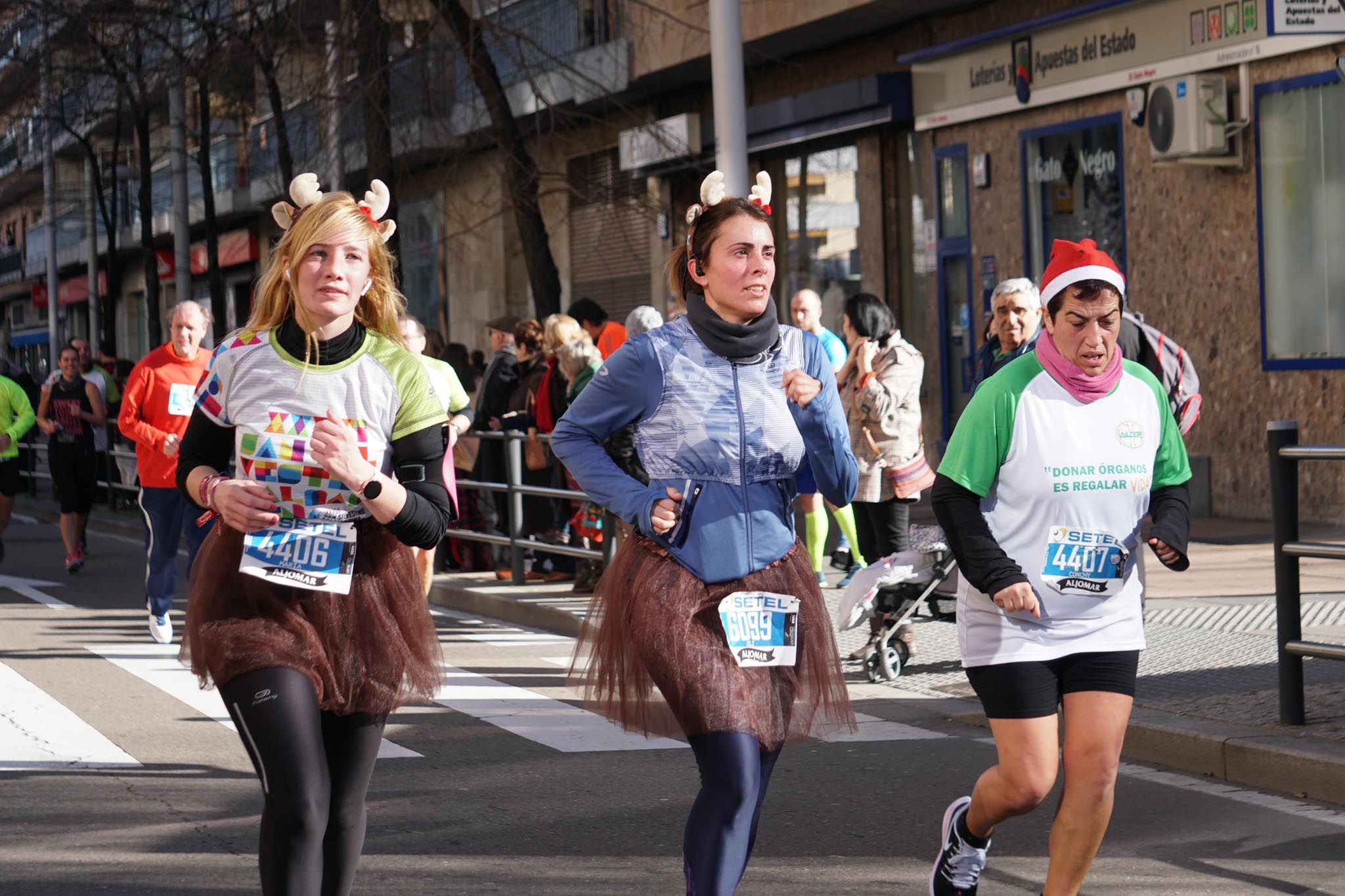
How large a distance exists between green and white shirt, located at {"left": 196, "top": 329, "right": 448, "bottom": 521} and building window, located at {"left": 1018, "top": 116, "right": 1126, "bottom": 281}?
13.1 metres

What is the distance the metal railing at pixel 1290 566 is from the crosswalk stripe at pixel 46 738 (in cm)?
445

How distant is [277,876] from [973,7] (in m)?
16.0

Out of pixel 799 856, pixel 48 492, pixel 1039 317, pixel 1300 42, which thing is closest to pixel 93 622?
pixel 1039 317

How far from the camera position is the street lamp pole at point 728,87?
13.3 metres

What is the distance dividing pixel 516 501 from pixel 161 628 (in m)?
2.64

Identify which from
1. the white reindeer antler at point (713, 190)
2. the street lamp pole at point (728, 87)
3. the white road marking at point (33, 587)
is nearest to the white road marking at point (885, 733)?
the white reindeer antler at point (713, 190)

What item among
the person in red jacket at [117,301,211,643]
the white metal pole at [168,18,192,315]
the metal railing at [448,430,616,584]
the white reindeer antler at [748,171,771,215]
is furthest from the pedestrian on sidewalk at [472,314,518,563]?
the white metal pole at [168,18,192,315]

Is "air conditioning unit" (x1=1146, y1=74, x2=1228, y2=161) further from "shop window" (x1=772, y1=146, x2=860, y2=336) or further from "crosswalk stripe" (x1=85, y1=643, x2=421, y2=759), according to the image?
"crosswalk stripe" (x1=85, y1=643, x2=421, y2=759)

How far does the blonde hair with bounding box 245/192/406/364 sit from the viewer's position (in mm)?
4129

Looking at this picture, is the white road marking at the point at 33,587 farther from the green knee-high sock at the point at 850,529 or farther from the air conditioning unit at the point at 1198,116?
the air conditioning unit at the point at 1198,116

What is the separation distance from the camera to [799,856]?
5.67m

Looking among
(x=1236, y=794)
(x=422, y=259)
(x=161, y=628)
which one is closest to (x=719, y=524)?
(x=1236, y=794)

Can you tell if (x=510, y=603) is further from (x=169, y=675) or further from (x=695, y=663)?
(x=695, y=663)

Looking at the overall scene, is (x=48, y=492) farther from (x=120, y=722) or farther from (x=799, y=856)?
(x=799, y=856)
